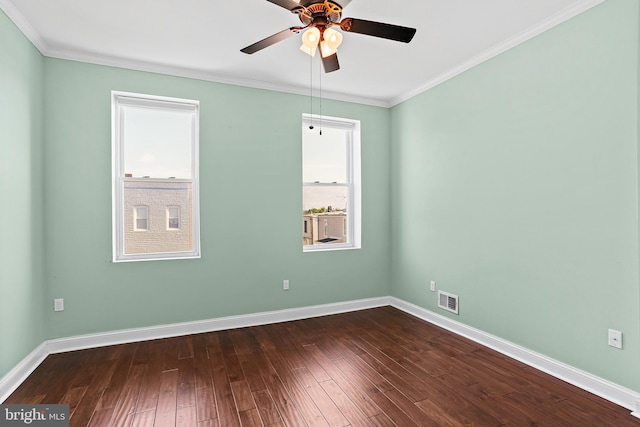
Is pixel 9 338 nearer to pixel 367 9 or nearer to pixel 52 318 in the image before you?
pixel 52 318

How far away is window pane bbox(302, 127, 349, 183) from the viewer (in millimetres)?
4199

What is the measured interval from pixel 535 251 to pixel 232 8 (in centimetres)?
299

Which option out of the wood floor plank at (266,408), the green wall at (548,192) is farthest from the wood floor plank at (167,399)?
the green wall at (548,192)

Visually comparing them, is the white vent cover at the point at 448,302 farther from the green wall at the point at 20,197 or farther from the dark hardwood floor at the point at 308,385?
the green wall at the point at 20,197

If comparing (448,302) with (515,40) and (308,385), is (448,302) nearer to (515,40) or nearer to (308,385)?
(308,385)

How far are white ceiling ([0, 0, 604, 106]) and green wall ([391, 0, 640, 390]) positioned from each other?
26cm

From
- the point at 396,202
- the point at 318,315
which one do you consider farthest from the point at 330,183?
the point at 318,315

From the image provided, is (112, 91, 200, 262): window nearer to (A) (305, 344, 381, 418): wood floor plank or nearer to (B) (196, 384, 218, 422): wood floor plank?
(B) (196, 384, 218, 422): wood floor plank

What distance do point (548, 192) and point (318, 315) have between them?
8.85ft

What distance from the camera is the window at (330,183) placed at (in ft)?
13.8

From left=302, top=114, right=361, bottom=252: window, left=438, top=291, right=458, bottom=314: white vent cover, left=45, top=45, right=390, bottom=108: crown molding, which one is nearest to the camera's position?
left=45, top=45, right=390, bottom=108: crown molding

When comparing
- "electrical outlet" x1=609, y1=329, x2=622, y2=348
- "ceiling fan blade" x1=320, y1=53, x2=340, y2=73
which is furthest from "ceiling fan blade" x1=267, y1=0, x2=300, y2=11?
"electrical outlet" x1=609, y1=329, x2=622, y2=348

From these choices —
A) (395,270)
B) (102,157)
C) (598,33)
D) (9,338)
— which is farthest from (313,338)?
(598,33)

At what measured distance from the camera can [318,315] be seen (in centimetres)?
404
